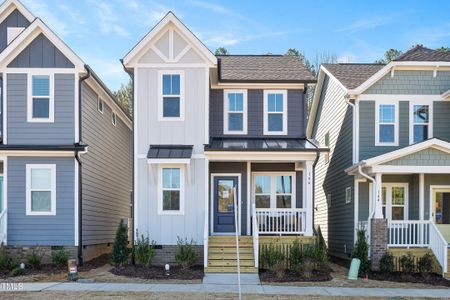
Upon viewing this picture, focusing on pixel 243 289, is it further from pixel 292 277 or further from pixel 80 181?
pixel 80 181

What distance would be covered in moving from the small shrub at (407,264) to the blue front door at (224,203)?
18.1 feet

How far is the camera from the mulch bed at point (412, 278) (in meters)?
13.2

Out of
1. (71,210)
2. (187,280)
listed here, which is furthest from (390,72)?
(71,210)

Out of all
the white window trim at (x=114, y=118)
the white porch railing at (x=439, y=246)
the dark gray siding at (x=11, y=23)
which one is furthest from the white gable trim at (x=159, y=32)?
the white porch railing at (x=439, y=246)

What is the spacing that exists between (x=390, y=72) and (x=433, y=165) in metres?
3.78

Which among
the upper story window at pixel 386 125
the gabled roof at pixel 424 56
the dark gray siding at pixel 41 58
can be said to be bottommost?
the upper story window at pixel 386 125

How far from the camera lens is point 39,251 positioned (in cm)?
1480

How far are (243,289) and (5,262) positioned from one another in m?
7.19

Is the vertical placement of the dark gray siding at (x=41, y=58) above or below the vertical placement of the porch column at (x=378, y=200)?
above

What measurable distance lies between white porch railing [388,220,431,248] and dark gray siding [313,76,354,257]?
5.94ft

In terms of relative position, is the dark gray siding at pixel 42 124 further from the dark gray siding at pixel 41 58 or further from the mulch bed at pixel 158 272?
the mulch bed at pixel 158 272

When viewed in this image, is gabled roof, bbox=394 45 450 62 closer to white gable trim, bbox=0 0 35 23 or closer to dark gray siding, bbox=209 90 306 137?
dark gray siding, bbox=209 90 306 137

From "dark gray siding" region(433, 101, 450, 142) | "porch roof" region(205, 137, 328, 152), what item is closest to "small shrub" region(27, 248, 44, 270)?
"porch roof" region(205, 137, 328, 152)

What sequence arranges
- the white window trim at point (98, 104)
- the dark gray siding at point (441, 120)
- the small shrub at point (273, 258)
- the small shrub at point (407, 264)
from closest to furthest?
the small shrub at point (273, 258) → the small shrub at point (407, 264) → the dark gray siding at point (441, 120) → the white window trim at point (98, 104)
